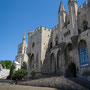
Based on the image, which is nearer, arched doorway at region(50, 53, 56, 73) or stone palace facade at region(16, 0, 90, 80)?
stone palace facade at region(16, 0, 90, 80)

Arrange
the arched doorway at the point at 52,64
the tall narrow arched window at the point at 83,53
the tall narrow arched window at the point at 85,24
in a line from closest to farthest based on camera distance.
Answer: the tall narrow arched window at the point at 83,53 → the tall narrow arched window at the point at 85,24 → the arched doorway at the point at 52,64

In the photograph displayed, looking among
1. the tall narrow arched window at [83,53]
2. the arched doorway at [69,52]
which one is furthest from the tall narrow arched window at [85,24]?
the arched doorway at [69,52]

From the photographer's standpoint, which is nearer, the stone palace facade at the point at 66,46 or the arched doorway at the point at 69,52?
the stone palace facade at the point at 66,46

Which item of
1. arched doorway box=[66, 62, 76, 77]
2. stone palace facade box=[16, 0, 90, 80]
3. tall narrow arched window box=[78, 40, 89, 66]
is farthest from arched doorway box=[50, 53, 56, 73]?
tall narrow arched window box=[78, 40, 89, 66]

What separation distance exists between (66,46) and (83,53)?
18.4 feet

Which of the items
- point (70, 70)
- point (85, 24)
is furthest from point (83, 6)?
point (70, 70)

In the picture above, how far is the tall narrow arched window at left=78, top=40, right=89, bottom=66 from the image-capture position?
20.5 meters

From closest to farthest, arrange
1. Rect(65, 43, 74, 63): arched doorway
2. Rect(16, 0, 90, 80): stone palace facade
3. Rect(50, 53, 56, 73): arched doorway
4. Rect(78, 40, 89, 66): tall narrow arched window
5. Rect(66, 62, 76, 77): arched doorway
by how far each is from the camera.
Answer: Rect(78, 40, 89, 66): tall narrow arched window < Rect(16, 0, 90, 80): stone palace facade < Rect(65, 43, 74, 63): arched doorway < Rect(66, 62, 76, 77): arched doorway < Rect(50, 53, 56, 73): arched doorway

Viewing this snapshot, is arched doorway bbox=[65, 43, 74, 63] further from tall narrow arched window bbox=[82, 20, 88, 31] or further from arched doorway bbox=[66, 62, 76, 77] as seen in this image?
tall narrow arched window bbox=[82, 20, 88, 31]

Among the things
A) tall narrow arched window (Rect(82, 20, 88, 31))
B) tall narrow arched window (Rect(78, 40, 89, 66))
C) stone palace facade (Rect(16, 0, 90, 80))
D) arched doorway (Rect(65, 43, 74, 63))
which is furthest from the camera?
arched doorway (Rect(65, 43, 74, 63))

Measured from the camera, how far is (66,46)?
1035 inches

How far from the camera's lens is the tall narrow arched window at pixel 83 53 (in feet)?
67.1

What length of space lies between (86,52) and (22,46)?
7759cm

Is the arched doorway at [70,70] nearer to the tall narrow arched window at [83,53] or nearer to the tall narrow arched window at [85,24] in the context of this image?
the tall narrow arched window at [83,53]
